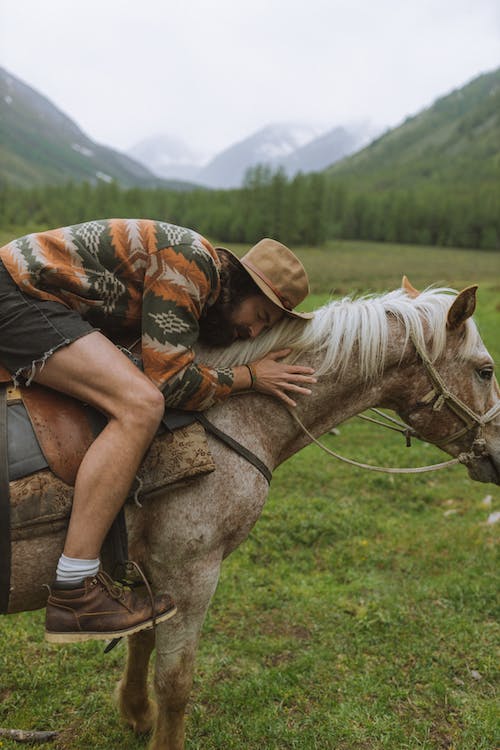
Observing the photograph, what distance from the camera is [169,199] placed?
94.1 metres

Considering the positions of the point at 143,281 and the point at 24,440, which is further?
the point at 143,281

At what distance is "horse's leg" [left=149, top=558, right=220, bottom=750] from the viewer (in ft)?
9.85

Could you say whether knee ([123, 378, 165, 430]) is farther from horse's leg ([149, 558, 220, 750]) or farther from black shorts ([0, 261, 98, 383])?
horse's leg ([149, 558, 220, 750])

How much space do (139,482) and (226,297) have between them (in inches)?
42.4

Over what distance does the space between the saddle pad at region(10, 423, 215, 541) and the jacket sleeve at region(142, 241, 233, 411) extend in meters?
0.23

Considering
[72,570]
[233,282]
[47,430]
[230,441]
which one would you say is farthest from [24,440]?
[233,282]

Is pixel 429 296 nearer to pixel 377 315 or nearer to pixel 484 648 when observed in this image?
pixel 377 315

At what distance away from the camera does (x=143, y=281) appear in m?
2.80

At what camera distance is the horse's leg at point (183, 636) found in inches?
118

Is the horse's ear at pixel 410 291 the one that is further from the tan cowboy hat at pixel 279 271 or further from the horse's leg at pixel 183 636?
the horse's leg at pixel 183 636

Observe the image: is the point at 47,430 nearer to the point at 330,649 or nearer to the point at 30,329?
the point at 30,329

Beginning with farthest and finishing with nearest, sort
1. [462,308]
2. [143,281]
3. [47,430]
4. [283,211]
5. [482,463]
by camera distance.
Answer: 1. [283,211]
2. [482,463]
3. [462,308]
4. [143,281]
5. [47,430]

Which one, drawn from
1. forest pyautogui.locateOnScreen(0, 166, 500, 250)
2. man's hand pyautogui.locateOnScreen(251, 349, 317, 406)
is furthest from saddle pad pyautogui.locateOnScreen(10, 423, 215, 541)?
forest pyautogui.locateOnScreen(0, 166, 500, 250)

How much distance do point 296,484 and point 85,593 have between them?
567cm
